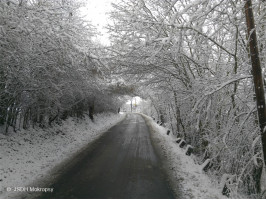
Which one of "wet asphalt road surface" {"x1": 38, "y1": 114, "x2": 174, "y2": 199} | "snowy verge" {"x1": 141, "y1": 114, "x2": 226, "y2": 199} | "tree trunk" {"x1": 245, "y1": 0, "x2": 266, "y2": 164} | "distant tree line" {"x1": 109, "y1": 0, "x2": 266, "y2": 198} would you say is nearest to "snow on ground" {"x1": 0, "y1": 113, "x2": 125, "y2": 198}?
"wet asphalt road surface" {"x1": 38, "y1": 114, "x2": 174, "y2": 199}

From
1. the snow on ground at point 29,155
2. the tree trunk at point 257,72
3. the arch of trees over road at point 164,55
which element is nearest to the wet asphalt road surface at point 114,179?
the snow on ground at point 29,155

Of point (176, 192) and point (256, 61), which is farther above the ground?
point (256, 61)

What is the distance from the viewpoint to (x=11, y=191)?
4609 millimetres

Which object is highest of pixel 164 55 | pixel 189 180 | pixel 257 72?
pixel 164 55

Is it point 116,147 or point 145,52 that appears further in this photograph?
point 116,147

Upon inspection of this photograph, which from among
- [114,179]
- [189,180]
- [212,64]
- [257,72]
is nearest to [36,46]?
[114,179]

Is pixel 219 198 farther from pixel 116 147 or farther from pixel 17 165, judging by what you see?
pixel 17 165

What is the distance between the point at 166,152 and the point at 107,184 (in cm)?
441

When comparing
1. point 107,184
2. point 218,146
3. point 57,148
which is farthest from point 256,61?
point 57,148

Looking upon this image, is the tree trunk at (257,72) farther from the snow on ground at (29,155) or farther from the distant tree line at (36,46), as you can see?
the snow on ground at (29,155)

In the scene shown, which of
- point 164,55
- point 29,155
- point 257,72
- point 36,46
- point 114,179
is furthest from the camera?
point 29,155

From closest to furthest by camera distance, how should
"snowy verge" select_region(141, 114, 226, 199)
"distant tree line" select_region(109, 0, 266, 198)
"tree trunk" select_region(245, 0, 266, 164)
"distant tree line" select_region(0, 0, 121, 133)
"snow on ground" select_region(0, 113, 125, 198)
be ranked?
"tree trunk" select_region(245, 0, 266, 164) → "distant tree line" select_region(109, 0, 266, 198) → "distant tree line" select_region(0, 0, 121, 133) → "snowy verge" select_region(141, 114, 226, 199) → "snow on ground" select_region(0, 113, 125, 198)

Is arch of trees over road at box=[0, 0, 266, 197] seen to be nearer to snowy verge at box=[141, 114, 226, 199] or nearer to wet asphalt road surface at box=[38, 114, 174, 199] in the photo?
snowy verge at box=[141, 114, 226, 199]

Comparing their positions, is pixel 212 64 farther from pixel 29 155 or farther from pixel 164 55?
pixel 29 155
